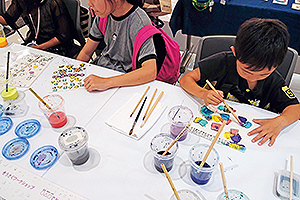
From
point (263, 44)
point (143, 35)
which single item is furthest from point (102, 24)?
point (263, 44)

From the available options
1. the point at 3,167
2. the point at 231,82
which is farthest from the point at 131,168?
the point at 231,82

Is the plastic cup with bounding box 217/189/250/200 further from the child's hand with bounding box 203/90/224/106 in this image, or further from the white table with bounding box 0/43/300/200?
the child's hand with bounding box 203/90/224/106

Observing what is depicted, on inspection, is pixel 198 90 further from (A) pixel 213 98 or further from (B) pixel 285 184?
(B) pixel 285 184

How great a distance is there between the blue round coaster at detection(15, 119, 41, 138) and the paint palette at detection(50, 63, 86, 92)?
0.74 feet

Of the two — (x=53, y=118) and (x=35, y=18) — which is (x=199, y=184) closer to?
(x=53, y=118)

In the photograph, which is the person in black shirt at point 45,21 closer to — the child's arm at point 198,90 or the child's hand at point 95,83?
the child's hand at point 95,83

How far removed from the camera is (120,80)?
1169mm

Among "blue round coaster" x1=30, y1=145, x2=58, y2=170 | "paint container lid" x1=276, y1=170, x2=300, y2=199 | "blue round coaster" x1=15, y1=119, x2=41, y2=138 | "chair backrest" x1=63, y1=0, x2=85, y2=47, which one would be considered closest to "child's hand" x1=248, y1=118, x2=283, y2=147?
"paint container lid" x1=276, y1=170, x2=300, y2=199

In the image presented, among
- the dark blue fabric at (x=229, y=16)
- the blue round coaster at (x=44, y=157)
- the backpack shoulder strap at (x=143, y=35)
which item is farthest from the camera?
the dark blue fabric at (x=229, y=16)

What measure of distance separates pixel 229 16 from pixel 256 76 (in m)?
1.42

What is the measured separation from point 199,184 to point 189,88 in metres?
0.49

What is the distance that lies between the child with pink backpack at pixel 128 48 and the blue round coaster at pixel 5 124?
38cm

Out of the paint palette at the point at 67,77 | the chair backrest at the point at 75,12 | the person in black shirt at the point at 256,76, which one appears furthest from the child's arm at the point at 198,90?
the chair backrest at the point at 75,12

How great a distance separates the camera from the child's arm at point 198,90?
102 cm
